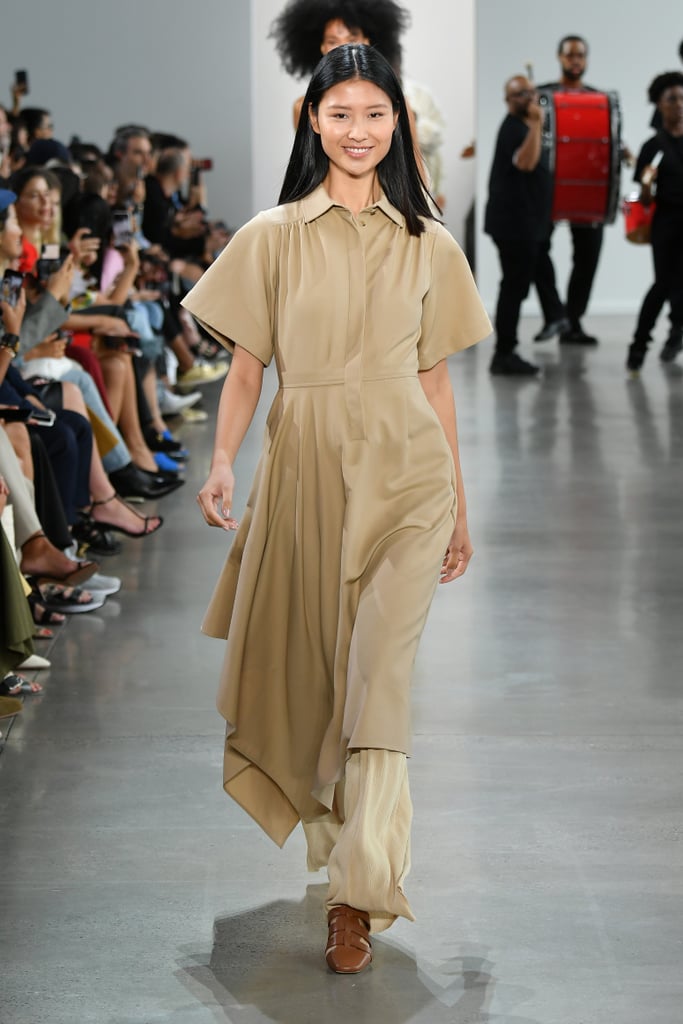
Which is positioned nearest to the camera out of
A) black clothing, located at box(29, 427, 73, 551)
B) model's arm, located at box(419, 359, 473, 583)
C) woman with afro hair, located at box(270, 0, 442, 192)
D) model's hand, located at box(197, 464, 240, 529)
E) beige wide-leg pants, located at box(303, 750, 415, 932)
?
beige wide-leg pants, located at box(303, 750, 415, 932)

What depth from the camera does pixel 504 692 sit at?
3732 mm

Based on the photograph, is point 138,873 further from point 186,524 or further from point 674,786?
point 186,524

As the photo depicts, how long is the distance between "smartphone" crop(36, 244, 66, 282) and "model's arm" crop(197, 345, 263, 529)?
2.81 meters

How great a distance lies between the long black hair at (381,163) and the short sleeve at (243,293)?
10 cm

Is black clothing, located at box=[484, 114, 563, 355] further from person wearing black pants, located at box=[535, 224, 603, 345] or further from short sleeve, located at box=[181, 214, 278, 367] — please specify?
short sleeve, located at box=[181, 214, 278, 367]

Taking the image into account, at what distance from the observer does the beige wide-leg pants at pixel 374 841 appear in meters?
2.28

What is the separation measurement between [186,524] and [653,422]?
2.79 meters

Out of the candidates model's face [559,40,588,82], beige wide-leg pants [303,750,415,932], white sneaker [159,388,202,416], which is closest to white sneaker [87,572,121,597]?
beige wide-leg pants [303,750,415,932]

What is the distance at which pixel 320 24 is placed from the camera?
432cm

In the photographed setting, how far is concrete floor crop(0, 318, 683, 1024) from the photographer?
90.8 inches

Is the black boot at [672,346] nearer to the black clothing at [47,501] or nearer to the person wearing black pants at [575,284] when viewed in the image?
the person wearing black pants at [575,284]

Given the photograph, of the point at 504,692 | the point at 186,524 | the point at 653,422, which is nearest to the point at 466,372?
the point at 653,422

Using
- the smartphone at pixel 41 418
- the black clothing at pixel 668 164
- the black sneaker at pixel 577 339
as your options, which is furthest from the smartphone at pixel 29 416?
the black sneaker at pixel 577 339

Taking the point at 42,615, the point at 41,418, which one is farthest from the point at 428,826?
the point at 41,418
